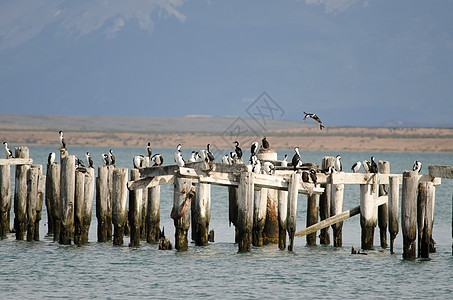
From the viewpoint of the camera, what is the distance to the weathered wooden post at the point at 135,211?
77.0ft

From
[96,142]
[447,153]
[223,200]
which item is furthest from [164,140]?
[223,200]

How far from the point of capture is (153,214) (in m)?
24.3

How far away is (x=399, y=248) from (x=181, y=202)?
8600mm

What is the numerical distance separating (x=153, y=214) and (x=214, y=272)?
3.71 m

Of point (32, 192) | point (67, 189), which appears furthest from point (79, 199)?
point (32, 192)

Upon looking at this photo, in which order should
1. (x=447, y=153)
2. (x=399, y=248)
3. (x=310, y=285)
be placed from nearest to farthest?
1. (x=310, y=285)
2. (x=399, y=248)
3. (x=447, y=153)

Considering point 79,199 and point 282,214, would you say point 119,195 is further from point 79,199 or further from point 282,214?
point 282,214

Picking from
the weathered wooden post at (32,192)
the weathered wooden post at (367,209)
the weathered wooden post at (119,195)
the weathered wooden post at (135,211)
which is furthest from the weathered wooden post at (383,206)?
the weathered wooden post at (32,192)

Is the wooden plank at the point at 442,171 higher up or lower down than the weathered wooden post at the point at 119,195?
higher up

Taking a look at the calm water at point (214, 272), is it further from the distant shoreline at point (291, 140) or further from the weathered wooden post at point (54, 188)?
the distant shoreline at point (291, 140)

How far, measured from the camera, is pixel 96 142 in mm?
167000

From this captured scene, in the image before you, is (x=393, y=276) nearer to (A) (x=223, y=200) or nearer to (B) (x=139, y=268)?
(B) (x=139, y=268)

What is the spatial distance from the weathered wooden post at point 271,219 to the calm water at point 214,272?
27.5 inches

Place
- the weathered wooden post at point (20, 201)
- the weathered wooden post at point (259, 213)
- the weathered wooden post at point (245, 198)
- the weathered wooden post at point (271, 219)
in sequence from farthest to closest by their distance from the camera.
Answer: the weathered wooden post at point (20, 201) → the weathered wooden post at point (271, 219) → the weathered wooden post at point (259, 213) → the weathered wooden post at point (245, 198)
